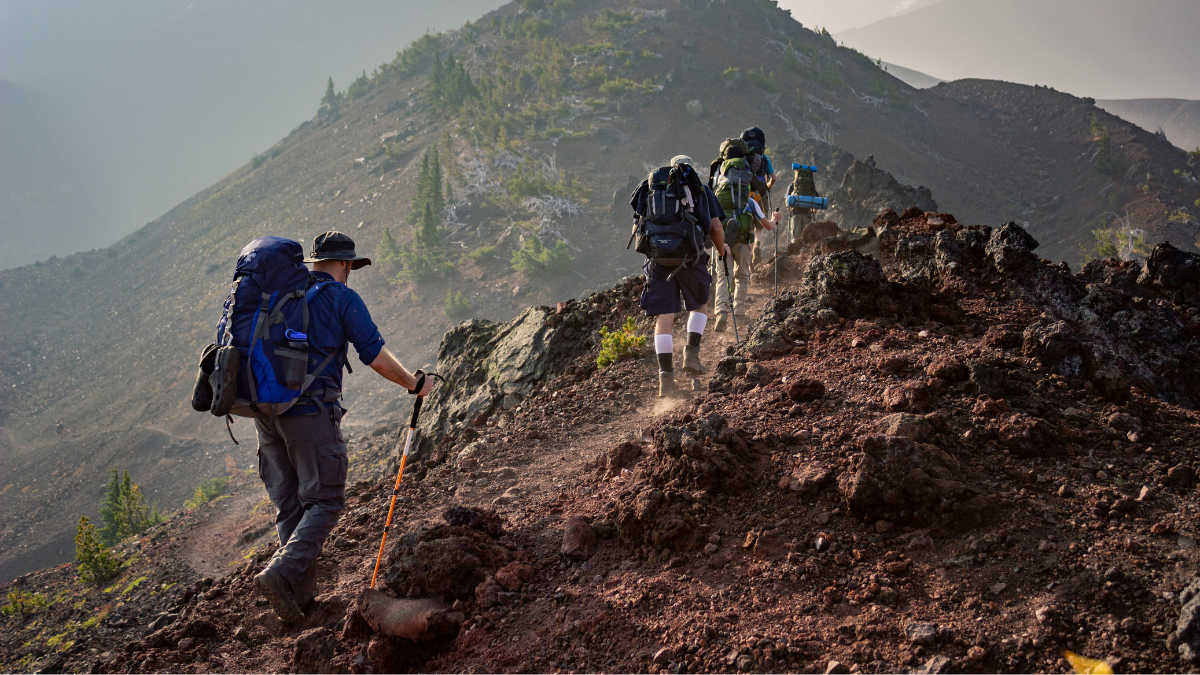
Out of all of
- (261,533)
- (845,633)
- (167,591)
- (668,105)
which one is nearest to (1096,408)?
(845,633)

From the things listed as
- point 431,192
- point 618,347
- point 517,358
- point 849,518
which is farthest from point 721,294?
point 431,192

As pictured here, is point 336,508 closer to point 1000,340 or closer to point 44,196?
point 1000,340

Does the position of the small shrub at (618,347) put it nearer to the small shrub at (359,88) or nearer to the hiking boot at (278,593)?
the hiking boot at (278,593)

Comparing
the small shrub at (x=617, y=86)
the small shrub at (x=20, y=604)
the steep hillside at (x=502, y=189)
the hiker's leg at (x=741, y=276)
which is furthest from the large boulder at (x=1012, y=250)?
the small shrub at (x=617, y=86)

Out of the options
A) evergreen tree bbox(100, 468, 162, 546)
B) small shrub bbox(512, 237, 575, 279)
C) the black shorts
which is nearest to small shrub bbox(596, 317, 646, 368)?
the black shorts

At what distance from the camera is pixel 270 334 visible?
363 cm

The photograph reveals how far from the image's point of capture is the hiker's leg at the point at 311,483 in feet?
12.1

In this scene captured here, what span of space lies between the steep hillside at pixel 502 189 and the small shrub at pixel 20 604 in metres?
15.1

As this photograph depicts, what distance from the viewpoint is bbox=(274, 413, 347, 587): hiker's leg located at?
12.1 ft

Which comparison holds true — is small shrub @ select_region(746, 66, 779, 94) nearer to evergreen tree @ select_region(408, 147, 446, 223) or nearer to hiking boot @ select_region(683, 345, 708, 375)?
evergreen tree @ select_region(408, 147, 446, 223)

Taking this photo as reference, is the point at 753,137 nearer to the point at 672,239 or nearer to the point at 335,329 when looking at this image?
the point at 672,239

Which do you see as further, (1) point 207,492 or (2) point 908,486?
(1) point 207,492

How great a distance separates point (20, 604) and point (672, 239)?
13.6 metres

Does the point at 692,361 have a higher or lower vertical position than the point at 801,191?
lower
